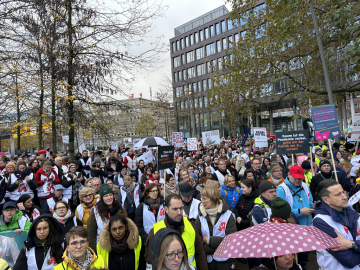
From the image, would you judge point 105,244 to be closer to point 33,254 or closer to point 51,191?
point 33,254

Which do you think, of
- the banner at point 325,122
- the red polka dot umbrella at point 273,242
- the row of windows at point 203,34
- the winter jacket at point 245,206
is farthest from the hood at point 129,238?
the row of windows at point 203,34

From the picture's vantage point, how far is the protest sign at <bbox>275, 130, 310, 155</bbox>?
707cm

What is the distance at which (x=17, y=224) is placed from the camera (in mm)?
4520

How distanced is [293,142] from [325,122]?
0.93m

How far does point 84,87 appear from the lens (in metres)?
11.2

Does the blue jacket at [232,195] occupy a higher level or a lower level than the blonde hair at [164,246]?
lower

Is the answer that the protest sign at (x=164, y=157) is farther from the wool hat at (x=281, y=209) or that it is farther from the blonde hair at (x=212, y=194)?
the wool hat at (x=281, y=209)

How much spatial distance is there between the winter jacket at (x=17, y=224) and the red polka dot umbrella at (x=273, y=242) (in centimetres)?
385

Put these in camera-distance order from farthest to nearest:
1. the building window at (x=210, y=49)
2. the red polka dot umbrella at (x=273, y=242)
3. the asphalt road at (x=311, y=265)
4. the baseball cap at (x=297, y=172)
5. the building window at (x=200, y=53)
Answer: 1. the building window at (x=200, y=53)
2. the building window at (x=210, y=49)
3. the asphalt road at (x=311, y=265)
4. the baseball cap at (x=297, y=172)
5. the red polka dot umbrella at (x=273, y=242)

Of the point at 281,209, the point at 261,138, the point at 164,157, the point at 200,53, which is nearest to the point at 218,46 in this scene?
the point at 200,53

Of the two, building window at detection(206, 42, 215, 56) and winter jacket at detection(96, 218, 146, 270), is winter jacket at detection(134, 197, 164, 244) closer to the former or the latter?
winter jacket at detection(96, 218, 146, 270)

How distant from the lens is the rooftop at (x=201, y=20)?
53.6m

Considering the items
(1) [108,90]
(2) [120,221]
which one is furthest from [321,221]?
(1) [108,90]

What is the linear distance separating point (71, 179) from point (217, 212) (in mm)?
5091
